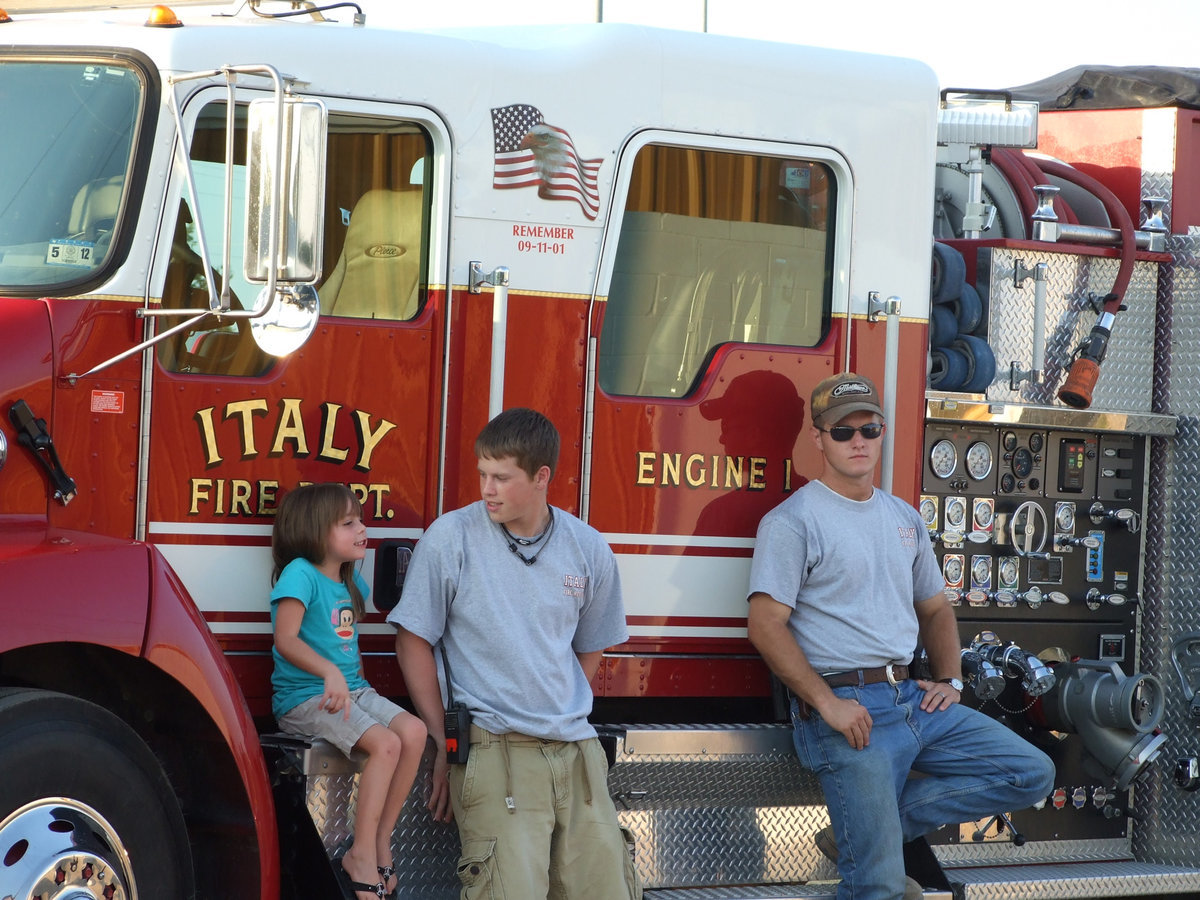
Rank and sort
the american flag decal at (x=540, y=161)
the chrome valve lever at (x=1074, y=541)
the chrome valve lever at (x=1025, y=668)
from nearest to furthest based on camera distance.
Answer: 1. the american flag decal at (x=540, y=161)
2. the chrome valve lever at (x=1025, y=668)
3. the chrome valve lever at (x=1074, y=541)

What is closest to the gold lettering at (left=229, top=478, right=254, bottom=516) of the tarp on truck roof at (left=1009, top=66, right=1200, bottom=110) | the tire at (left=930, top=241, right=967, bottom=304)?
the tire at (left=930, top=241, right=967, bottom=304)

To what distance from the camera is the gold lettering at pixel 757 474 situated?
5074 millimetres

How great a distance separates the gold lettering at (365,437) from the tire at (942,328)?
6.93 feet

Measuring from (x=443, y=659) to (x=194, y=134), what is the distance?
1565 mm

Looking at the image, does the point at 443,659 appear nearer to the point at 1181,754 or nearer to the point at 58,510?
the point at 58,510

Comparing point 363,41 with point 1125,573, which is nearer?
point 363,41

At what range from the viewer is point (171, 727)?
4.03 metres

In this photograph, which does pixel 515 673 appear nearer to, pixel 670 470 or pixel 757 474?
pixel 670 470

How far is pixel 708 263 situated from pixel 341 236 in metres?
1.15

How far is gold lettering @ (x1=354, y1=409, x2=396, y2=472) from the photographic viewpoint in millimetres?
4496

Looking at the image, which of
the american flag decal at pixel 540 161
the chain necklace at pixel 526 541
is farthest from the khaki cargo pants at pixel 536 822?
the american flag decal at pixel 540 161

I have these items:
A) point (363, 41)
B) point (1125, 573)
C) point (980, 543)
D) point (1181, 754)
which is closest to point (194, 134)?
point (363, 41)

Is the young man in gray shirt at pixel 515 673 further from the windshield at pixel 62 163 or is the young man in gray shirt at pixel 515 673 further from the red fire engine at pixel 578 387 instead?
the windshield at pixel 62 163

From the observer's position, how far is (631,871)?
4.54 m
